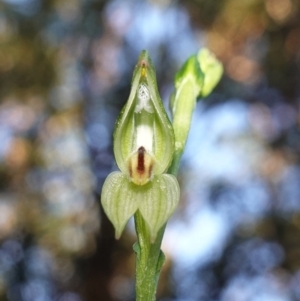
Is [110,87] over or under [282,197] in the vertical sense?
over

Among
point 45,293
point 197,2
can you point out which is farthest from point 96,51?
point 45,293

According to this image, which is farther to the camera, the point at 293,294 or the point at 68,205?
the point at 68,205

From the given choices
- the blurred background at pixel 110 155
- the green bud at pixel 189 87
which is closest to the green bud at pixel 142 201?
the green bud at pixel 189 87

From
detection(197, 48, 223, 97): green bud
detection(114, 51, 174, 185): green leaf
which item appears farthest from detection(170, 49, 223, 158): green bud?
detection(114, 51, 174, 185): green leaf

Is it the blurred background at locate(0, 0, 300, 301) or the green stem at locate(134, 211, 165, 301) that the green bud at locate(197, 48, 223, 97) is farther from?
the blurred background at locate(0, 0, 300, 301)

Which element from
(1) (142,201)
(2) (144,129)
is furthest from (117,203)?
(2) (144,129)

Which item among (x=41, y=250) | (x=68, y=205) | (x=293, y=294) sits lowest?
(x=293, y=294)

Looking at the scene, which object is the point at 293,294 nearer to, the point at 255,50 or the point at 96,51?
the point at 255,50
